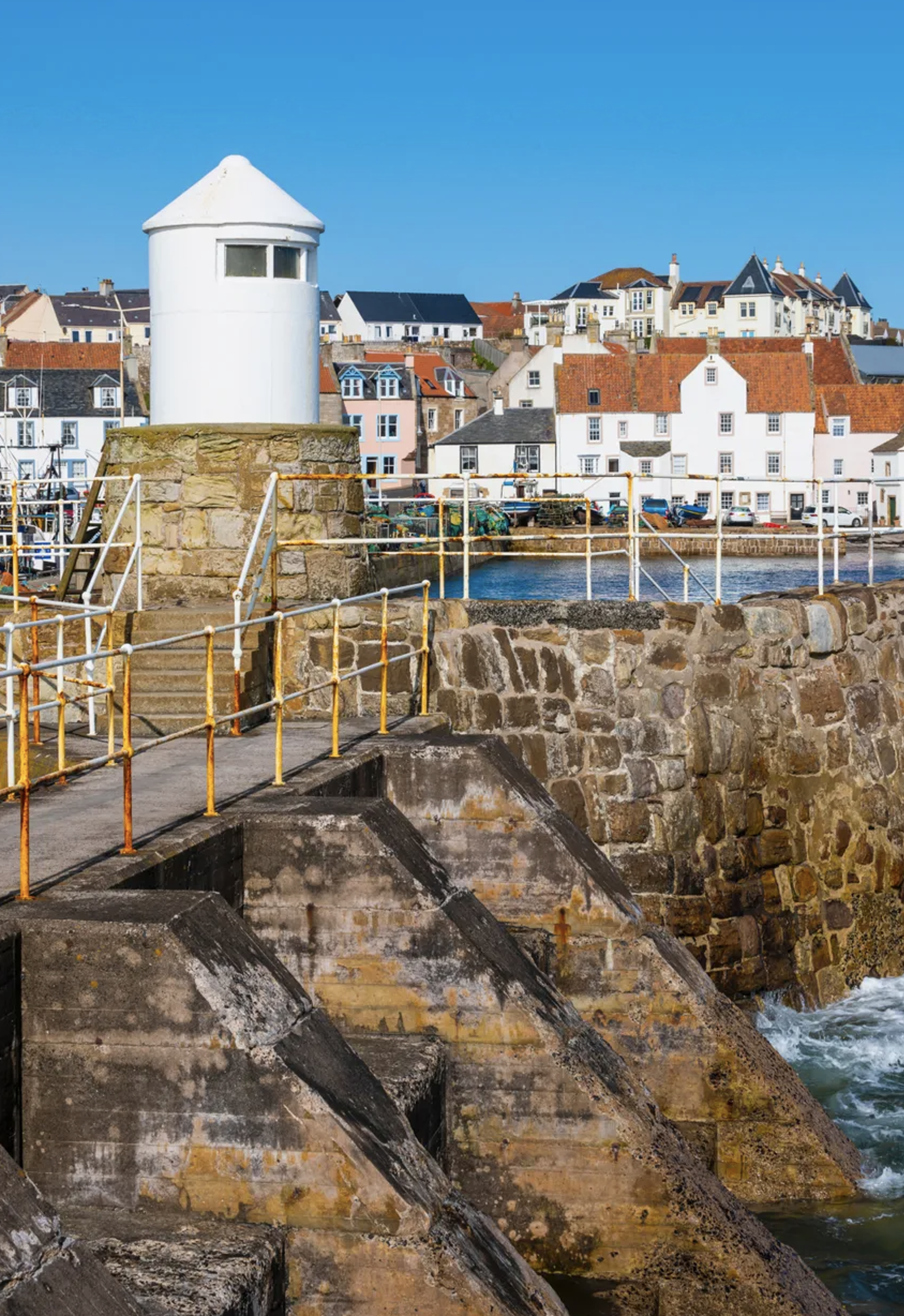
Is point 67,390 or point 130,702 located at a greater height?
point 67,390

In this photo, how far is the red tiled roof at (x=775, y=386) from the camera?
3398 inches

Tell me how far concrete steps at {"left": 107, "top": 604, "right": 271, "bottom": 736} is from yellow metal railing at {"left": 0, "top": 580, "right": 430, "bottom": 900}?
0.27 feet

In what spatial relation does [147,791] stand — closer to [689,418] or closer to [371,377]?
[689,418]

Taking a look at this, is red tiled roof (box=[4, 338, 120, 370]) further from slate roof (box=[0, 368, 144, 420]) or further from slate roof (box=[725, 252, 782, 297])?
slate roof (box=[725, 252, 782, 297])

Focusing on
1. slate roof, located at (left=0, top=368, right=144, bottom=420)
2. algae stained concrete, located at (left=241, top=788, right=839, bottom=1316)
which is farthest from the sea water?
slate roof, located at (left=0, top=368, right=144, bottom=420)

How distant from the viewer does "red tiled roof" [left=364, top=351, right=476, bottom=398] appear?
105250 millimetres

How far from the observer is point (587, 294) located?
163750 millimetres

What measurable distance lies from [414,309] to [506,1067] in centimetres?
14567

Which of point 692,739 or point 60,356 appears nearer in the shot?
point 692,739

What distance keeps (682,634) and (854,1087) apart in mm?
3333

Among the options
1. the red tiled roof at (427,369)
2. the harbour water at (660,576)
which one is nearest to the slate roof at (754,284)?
the red tiled roof at (427,369)

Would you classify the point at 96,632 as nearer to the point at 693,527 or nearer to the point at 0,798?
the point at 0,798

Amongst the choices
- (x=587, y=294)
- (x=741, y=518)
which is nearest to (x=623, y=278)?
(x=587, y=294)

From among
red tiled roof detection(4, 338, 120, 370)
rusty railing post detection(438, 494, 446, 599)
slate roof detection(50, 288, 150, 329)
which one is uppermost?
slate roof detection(50, 288, 150, 329)
